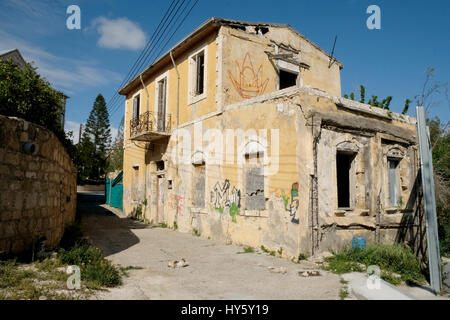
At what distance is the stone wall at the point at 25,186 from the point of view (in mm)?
4991

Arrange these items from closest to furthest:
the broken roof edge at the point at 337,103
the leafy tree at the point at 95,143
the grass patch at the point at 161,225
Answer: the broken roof edge at the point at 337,103
the grass patch at the point at 161,225
the leafy tree at the point at 95,143

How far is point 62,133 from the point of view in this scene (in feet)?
37.2

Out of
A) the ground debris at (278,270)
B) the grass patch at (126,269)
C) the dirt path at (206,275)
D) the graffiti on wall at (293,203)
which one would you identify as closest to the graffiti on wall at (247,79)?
the graffiti on wall at (293,203)

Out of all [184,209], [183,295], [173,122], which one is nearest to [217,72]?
[173,122]

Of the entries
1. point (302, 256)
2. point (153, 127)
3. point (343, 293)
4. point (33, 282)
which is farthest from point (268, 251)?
point (153, 127)

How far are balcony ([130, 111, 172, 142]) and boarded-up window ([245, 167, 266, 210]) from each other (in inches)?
196

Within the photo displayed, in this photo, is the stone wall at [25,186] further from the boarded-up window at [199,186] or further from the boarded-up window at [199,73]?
the boarded-up window at [199,73]

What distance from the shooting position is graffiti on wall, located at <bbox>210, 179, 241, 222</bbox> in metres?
8.63

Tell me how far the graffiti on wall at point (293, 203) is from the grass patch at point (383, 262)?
3.65 feet

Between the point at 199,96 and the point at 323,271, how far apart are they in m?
6.95

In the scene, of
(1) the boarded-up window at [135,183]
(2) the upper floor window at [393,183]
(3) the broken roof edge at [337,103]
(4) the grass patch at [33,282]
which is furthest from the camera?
(1) the boarded-up window at [135,183]

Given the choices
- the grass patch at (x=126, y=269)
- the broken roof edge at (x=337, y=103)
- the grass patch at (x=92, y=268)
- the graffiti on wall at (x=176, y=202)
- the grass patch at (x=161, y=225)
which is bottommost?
the grass patch at (x=161, y=225)

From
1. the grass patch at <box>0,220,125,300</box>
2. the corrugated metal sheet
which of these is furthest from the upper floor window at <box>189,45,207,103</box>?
the corrugated metal sheet

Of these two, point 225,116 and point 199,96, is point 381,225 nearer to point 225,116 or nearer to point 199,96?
point 225,116
